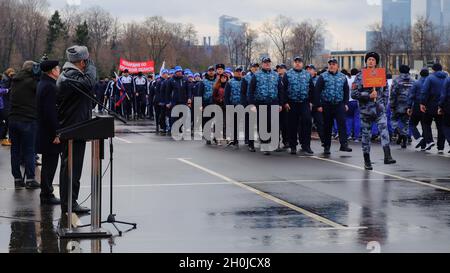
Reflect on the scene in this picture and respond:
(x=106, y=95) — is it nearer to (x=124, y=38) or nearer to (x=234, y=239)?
(x=234, y=239)

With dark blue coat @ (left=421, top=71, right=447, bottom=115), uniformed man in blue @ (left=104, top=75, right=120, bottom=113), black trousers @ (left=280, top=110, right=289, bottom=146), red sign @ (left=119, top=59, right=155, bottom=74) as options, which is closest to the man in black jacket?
black trousers @ (left=280, top=110, right=289, bottom=146)

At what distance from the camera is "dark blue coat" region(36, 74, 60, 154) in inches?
415

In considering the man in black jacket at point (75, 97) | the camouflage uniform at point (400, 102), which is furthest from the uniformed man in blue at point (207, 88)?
the man in black jacket at point (75, 97)

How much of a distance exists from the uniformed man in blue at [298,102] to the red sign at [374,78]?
11.8 ft

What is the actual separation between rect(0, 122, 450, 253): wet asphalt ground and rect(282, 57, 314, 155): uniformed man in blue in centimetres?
106

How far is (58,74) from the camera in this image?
10992mm

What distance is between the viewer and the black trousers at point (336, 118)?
60.7 feet

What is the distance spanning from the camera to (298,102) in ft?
61.8

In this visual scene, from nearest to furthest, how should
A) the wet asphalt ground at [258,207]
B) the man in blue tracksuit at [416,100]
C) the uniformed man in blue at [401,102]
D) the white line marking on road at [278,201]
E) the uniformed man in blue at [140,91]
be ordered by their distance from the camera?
the wet asphalt ground at [258,207], the white line marking on road at [278,201], the man in blue tracksuit at [416,100], the uniformed man in blue at [401,102], the uniformed man in blue at [140,91]

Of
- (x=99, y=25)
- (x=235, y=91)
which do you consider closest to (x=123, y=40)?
(x=99, y=25)

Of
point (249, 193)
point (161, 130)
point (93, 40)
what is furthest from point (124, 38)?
point (249, 193)

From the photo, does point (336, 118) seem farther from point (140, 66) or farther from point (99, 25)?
point (99, 25)

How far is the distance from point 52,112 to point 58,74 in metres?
0.70

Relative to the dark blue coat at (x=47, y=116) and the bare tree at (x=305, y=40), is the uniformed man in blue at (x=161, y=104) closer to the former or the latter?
the dark blue coat at (x=47, y=116)
